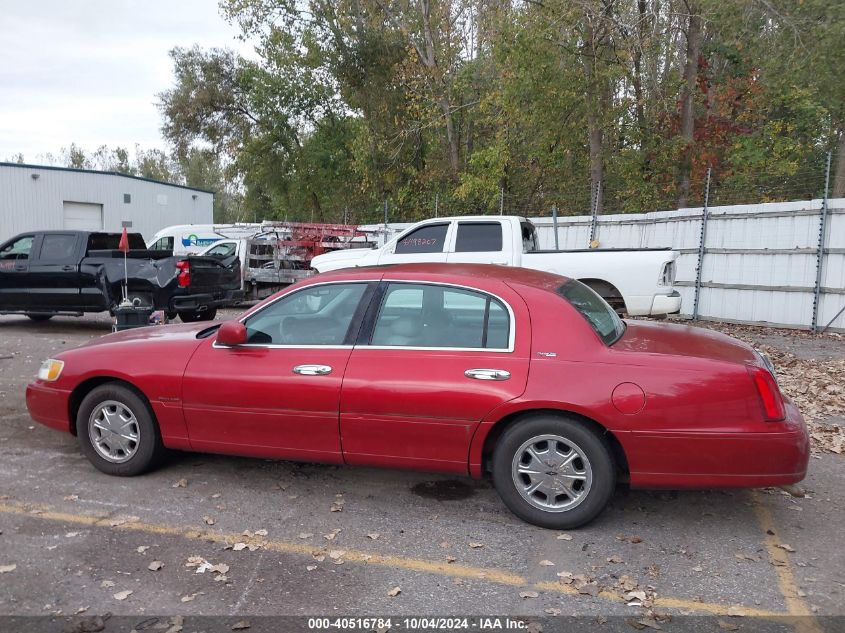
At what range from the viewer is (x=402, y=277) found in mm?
4418

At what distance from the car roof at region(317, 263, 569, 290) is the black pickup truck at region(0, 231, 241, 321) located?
23.9 feet

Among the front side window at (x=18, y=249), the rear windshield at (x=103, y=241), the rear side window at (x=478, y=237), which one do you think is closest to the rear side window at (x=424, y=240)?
the rear side window at (x=478, y=237)

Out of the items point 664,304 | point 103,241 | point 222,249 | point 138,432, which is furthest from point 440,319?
point 222,249

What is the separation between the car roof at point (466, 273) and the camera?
432 cm

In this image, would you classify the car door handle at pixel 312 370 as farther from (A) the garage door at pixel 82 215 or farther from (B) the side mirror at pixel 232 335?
(A) the garage door at pixel 82 215

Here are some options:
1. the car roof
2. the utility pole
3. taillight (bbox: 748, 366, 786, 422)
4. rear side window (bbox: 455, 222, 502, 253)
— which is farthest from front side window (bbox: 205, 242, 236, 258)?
taillight (bbox: 748, 366, 786, 422)

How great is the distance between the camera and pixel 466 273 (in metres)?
4.44

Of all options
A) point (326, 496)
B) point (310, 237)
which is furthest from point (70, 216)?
point (326, 496)

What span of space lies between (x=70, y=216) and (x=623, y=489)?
3242 centimetres

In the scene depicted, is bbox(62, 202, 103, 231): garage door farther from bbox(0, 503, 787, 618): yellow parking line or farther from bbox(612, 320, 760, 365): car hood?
bbox(612, 320, 760, 365): car hood

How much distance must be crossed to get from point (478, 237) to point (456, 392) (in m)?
6.78

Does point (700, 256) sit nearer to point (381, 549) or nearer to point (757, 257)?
point (757, 257)

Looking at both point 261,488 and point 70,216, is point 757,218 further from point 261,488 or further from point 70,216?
point 70,216

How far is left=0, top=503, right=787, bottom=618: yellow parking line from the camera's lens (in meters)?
3.21
